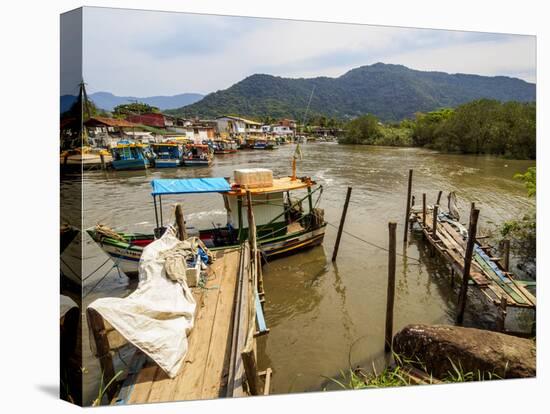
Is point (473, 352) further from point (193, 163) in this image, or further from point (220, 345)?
point (193, 163)

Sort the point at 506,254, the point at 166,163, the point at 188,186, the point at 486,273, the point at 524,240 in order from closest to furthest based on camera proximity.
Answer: the point at 486,273
the point at 506,254
the point at 188,186
the point at 524,240
the point at 166,163

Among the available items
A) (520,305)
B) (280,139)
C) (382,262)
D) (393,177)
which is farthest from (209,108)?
(520,305)

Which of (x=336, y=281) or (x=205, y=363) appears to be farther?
(x=336, y=281)

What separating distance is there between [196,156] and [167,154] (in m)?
1.98

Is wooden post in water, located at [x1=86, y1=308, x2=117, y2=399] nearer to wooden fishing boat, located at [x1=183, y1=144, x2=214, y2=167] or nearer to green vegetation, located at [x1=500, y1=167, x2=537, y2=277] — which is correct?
green vegetation, located at [x1=500, y1=167, x2=537, y2=277]

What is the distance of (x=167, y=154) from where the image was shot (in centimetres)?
2614

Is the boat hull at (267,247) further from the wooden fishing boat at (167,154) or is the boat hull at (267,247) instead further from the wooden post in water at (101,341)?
the wooden fishing boat at (167,154)

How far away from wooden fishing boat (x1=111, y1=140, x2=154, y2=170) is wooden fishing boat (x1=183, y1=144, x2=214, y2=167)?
9.22 feet

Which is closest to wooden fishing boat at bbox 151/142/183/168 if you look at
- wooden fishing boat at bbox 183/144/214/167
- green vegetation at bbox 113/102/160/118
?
wooden fishing boat at bbox 183/144/214/167

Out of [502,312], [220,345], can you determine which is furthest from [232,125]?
[220,345]

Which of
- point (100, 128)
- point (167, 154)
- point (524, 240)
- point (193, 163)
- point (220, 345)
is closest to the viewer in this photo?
point (220, 345)

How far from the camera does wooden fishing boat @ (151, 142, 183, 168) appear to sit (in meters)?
24.9

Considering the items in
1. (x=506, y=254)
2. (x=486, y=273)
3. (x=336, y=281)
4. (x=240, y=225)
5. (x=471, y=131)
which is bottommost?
(x=336, y=281)

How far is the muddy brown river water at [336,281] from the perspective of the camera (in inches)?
226
